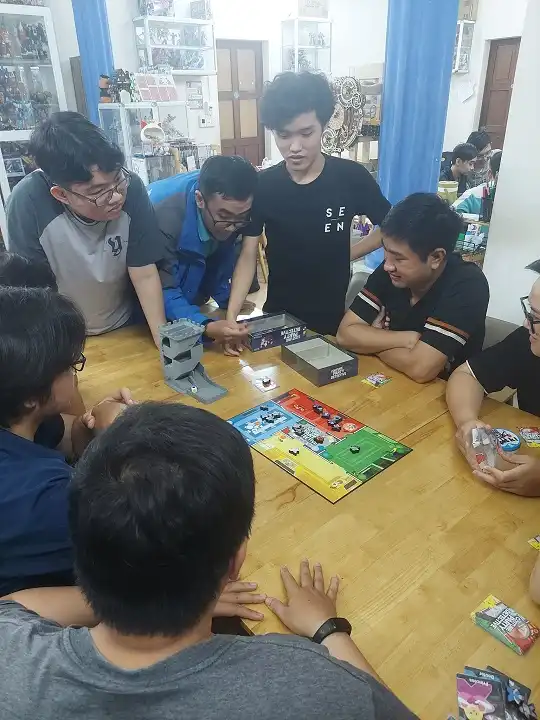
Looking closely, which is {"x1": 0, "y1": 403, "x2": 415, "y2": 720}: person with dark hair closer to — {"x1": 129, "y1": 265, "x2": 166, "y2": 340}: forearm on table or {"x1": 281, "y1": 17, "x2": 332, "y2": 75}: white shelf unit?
{"x1": 129, "y1": 265, "x2": 166, "y2": 340}: forearm on table

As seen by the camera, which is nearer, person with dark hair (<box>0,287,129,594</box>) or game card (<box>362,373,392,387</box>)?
person with dark hair (<box>0,287,129,594</box>)

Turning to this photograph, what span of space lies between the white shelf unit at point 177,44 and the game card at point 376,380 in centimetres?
542

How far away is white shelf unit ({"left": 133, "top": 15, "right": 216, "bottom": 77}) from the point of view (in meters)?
5.61

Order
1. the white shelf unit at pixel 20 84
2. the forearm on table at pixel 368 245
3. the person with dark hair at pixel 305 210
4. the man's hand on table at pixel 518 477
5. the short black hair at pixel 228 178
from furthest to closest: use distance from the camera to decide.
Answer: the white shelf unit at pixel 20 84 → the forearm on table at pixel 368 245 → the person with dark hair at pixel 305 210 → the short black hair at pixel 228 178 → the man's hand on table at pixel 518 477

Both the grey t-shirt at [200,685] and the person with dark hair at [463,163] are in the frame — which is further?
the person with dark hair at [463,163]

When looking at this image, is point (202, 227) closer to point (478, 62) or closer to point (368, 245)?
point (368, 245)

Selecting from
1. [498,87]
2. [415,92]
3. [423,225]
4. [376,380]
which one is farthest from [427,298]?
[498,87]

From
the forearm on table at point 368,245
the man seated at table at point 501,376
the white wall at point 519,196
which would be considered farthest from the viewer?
the white wall at point 519,196

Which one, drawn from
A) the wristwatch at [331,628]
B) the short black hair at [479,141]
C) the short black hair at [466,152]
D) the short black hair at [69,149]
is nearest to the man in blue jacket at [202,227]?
the short black hair at [69,149]

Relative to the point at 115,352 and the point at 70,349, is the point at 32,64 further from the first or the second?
the point at 70,349

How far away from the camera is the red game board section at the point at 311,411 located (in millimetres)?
1377

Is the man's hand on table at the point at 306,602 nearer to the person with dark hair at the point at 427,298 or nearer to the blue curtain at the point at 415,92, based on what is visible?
the person with dark hair at the point at 427,298

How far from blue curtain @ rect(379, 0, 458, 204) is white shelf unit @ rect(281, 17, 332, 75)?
15.4 feet

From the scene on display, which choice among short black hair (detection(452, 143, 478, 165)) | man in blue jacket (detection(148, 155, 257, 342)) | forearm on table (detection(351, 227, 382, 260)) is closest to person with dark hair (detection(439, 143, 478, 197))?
short black hair (detection(452, 143, 478, 165))
